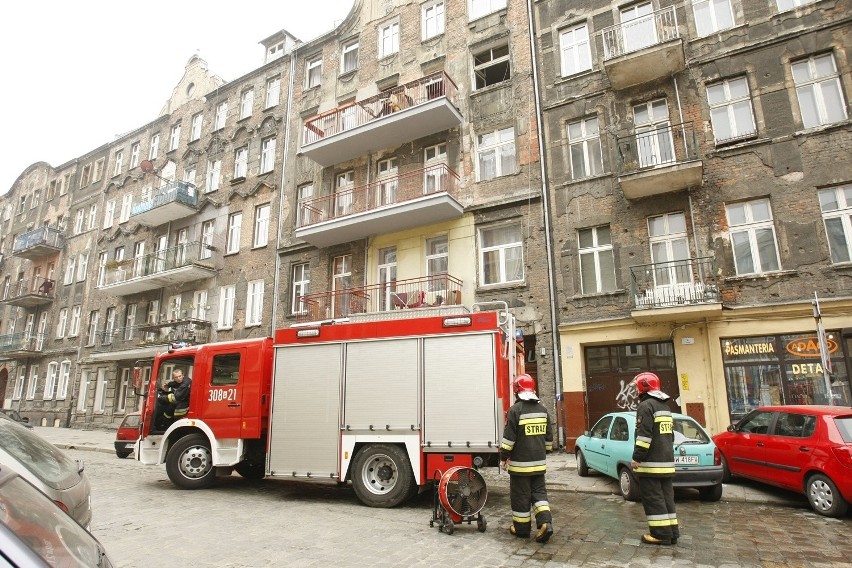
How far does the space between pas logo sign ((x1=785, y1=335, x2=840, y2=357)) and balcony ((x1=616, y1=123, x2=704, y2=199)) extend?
446cm

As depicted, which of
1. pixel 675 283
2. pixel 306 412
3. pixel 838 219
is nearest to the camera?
pixel 306 412

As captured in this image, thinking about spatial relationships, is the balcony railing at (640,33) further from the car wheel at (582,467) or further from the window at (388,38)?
the car wheel at (582,467)

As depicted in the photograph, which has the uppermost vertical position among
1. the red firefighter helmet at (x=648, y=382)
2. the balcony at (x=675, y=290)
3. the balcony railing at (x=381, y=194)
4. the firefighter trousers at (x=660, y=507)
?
the balcony railing at (x=381, y=194)

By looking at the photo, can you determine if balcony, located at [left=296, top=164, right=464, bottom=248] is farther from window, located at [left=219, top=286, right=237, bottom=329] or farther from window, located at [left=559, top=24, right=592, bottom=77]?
window, located at [left=219, top=286, right=237, bottom=329]

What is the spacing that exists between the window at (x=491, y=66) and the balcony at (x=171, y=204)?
1503cm

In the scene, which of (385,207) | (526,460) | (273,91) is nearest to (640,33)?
(385,207)

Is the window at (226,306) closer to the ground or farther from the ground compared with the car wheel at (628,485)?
farther from the ground

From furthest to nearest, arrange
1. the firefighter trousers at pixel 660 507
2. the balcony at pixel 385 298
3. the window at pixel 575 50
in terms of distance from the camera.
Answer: the balcony at pixel 385 298 → the window at pixel 575 50 → the firefighter trousers at pixel 660 507

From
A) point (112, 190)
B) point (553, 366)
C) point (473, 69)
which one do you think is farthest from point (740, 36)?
point (112, 190)

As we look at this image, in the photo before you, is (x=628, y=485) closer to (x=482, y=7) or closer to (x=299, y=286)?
(x=299, y=286)

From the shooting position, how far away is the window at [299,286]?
19.9m

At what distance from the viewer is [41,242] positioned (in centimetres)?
3109

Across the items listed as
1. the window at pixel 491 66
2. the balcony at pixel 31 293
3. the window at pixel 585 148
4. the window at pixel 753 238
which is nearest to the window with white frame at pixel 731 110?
the window at pixel 753 238

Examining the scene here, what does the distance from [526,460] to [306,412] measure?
4.39 metres
